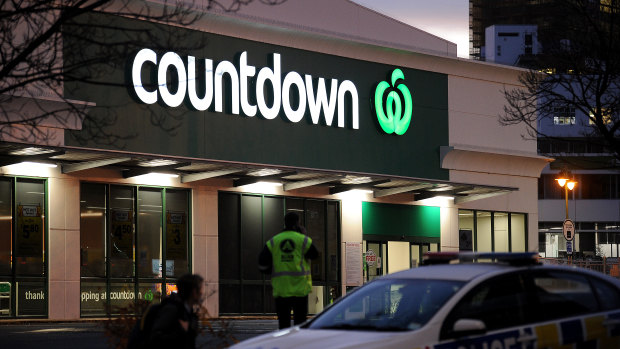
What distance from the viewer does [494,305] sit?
1090cm

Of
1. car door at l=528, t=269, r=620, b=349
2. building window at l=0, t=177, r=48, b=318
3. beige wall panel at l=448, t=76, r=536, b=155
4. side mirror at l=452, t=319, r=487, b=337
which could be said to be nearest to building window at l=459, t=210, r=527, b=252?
beige wall panel at l=448, t=76, r=536, b=155

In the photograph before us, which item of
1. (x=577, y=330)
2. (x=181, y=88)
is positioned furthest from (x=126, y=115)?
(x=577, y=330)

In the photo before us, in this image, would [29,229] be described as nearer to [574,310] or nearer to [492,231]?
[492,231]

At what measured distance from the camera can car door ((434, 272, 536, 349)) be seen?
10406 mm

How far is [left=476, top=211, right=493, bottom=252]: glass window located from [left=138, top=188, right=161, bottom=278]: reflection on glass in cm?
1409

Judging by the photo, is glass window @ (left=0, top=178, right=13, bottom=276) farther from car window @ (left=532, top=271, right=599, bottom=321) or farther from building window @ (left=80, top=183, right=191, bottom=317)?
car window @ (left=532, top=271, right=599, bottom=321)

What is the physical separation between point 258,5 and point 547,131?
7935 cm

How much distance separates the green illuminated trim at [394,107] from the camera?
1489 inches

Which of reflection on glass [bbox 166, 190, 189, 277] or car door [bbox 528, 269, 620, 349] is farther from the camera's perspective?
reflection on glass [bbox 166, 190, 189, 277]

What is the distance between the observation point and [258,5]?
34.0 m

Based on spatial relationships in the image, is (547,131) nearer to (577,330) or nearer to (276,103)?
(276,103)

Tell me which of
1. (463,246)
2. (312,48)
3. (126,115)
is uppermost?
(312,48)

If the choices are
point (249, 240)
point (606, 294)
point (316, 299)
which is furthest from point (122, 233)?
point (606, 294)

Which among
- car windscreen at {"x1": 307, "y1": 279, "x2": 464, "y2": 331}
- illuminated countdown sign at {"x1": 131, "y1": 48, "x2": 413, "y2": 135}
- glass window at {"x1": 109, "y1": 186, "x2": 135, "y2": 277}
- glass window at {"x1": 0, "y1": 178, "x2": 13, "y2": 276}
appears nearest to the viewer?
car windscreen at {"x1": 307, "y1": 279, "x2": 464, "y2": 331}
